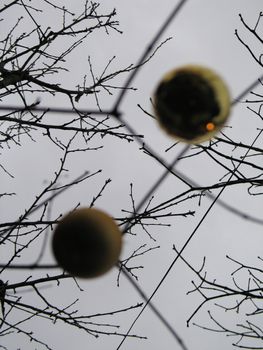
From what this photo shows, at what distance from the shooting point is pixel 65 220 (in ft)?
4.08

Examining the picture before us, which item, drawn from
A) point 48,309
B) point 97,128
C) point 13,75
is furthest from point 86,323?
point 13,75

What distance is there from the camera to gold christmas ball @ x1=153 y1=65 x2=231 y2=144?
1149mm

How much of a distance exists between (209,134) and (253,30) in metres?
2.44

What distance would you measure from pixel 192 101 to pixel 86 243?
59cm

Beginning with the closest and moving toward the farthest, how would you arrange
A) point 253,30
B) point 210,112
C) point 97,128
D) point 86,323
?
point 210,112
point 253,30
point 86,323
point 97,128

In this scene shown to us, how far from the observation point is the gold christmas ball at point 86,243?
119cm

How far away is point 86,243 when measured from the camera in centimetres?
118

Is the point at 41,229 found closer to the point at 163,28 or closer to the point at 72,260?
the point at 72,260

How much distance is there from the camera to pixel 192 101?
3.74 ft

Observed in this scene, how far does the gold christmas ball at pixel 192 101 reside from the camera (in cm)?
115

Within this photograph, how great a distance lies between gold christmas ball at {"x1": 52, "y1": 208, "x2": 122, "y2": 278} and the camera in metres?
1.19

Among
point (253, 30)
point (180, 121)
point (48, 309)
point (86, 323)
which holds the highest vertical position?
point (253, 30)

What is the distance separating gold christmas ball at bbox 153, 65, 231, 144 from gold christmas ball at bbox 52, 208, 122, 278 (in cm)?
43

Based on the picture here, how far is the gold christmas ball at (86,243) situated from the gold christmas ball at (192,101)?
0.43 meters
